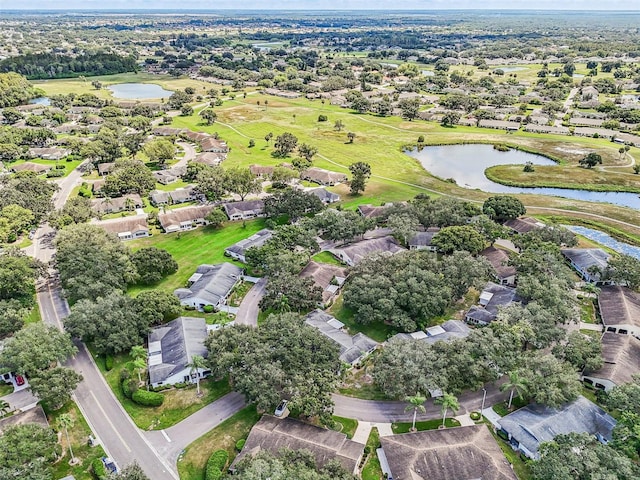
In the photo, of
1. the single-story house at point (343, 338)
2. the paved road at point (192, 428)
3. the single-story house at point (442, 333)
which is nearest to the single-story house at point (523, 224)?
the single-story house at point (442, 333)

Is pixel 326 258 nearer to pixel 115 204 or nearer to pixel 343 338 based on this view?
pixel 343 338

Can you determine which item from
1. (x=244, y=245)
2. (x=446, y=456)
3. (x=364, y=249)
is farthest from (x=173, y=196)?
(x=446, y=456)

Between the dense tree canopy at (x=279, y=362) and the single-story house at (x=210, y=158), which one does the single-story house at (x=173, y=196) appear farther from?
the dense tree canopy at (x=279, y=362)

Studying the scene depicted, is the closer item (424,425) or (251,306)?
(424,425)

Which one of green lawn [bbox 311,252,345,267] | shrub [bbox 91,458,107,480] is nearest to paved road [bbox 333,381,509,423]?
shrub [bbox 91,458,107,480]

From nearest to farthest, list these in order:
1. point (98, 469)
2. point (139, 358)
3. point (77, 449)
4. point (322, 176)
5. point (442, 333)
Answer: point (98, 469) < point (77, 449) < point (139, 358) < point (442, 333) < point (322, 176)

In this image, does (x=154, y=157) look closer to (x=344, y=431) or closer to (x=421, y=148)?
(x=421, y=148)
